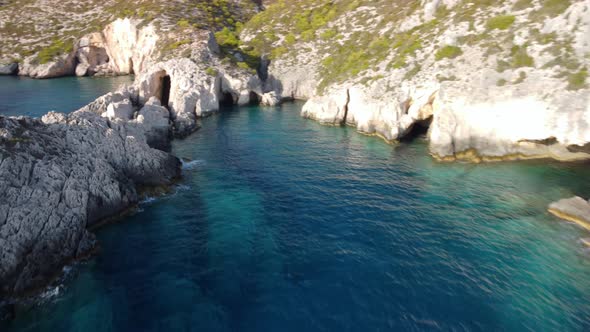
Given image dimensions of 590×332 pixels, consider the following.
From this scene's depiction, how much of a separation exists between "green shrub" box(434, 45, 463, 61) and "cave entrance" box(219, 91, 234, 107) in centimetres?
4241

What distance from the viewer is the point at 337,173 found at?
125ft

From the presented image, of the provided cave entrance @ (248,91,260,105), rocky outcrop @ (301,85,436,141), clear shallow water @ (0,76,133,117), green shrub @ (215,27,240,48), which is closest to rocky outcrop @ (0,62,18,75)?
clear shallow water @ (0,76,133,117)

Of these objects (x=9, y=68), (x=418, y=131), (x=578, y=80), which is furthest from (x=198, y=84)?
(x=9, y=68)

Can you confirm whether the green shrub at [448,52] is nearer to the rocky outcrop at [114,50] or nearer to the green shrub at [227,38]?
the green shrub at [227,38]

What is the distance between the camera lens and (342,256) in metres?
24.4

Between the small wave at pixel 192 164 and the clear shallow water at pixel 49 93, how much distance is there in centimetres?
3600

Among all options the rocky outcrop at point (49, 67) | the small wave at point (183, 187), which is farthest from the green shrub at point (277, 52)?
the rocky outcrop at point (49, 67)

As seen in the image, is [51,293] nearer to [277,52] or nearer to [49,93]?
[277,52]

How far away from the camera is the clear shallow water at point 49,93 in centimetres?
6425

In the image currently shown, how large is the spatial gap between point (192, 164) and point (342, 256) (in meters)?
24.4

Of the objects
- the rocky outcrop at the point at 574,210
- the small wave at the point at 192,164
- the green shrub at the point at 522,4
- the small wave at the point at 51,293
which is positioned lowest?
the small wave at the point at 51,293

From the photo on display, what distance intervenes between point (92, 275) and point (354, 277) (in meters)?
17.7

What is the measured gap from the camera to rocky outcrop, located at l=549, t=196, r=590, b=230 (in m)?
26.8

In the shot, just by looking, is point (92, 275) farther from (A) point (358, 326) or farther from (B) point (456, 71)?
(B) point (456, 71)
